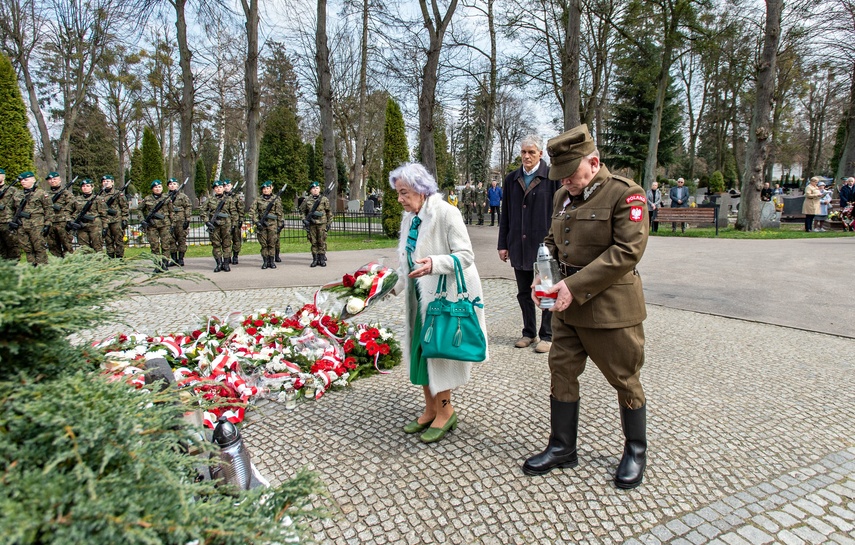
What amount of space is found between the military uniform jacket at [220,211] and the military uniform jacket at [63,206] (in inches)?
109

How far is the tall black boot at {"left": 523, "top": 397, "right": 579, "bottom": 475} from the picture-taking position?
307cm

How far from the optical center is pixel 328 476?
3062 millimetres

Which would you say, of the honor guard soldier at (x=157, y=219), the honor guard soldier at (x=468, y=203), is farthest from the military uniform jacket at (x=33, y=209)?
the honor guard soldier at (x=468, y=203)

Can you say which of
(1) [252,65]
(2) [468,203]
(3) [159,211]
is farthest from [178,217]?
(2) [468,203]

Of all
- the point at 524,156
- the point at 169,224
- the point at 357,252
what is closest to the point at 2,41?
the point at 169,224

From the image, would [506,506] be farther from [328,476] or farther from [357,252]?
[357,252]

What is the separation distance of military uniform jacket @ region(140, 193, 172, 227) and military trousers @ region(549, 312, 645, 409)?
458 inches

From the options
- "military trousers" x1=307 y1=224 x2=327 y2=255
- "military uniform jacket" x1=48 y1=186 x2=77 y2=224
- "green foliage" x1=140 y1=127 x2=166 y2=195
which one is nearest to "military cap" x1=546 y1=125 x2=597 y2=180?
"military trousers" x1=307 y1=224 x2=327 y2=255

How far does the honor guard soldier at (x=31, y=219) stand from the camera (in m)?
11.0

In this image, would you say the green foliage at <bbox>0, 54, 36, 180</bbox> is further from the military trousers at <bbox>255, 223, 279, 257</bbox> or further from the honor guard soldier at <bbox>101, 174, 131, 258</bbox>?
the military trousers at <bbox>255, 223, 279, 257</bbox>

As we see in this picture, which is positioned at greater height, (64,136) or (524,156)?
(64,136)

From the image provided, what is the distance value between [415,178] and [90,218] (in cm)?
1146

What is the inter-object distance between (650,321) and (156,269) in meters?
6.28

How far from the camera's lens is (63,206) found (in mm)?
11766
